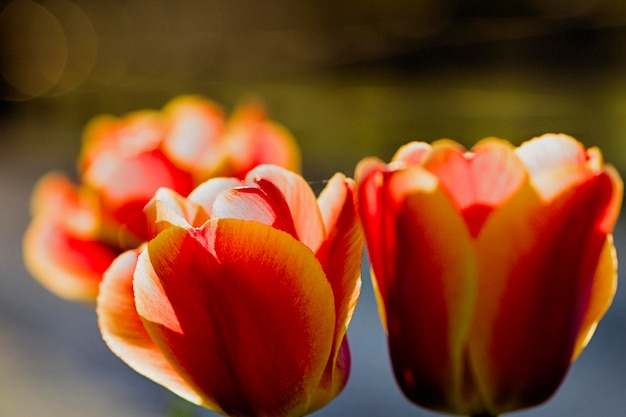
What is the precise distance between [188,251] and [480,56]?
102 inches

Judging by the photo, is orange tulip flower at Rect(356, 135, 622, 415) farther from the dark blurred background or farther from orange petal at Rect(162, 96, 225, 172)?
the dark blurred background

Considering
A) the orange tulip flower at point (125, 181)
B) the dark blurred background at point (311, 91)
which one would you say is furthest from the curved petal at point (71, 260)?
the dark blurred background at point (311, 91)

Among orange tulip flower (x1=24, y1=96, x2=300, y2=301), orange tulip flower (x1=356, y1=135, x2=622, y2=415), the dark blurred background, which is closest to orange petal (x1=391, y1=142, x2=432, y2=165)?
orange tulip flower (x1=356, y1=135, x2=622, y2=415)

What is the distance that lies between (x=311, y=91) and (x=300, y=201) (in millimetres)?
3281

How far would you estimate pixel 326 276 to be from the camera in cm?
18

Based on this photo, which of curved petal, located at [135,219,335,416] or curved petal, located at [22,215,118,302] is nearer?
curved petal, located at [135,219,335,416]

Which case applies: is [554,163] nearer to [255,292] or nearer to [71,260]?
[255,292]

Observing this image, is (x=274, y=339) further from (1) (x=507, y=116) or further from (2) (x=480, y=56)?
(2) (x=480, y=56)

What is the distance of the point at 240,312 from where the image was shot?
0.59 ft

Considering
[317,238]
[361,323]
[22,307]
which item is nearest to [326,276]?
[317,238]

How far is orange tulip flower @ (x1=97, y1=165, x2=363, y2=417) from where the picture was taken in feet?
0.57

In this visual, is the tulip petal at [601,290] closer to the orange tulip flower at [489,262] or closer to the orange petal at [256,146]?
the orange tulip flower at [489,262]

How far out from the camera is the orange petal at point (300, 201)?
183 millimetres

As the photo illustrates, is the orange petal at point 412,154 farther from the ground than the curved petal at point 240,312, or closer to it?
farther from the ground
